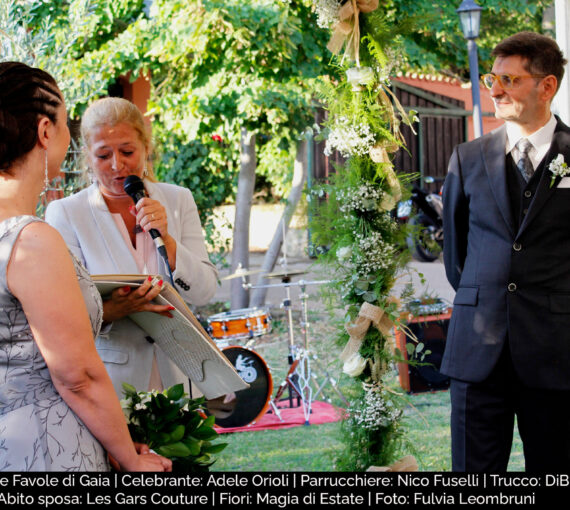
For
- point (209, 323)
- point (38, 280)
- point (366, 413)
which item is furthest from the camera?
point (209, 323)

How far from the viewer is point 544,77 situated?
265 cm

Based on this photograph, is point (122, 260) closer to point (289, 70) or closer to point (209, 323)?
point (209, 323)

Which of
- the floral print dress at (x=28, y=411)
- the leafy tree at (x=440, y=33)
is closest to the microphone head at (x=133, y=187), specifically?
the floral print dress at (x=28, y=411)

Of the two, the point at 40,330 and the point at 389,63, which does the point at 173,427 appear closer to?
the point at 40,330

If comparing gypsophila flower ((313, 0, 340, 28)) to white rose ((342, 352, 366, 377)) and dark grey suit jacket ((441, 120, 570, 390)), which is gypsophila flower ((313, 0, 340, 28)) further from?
white rose ((342, 352, 366, 377))

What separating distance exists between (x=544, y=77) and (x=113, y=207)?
173 centimetres

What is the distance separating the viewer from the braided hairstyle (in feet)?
5.26

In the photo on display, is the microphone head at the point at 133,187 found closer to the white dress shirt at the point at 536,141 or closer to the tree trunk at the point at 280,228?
the white dress shirt at the point at 536,141

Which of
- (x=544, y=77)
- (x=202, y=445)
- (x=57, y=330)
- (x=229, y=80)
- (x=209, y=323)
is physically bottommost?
(x=209, y=323)

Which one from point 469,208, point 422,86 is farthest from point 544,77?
point 422,86

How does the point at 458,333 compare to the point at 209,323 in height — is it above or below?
above

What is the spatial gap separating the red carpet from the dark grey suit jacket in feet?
10.4

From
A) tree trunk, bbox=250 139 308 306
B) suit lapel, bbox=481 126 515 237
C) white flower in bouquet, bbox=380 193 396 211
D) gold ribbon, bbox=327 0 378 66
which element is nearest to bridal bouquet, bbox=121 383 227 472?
suit lapel, bbox=481 126 515 237

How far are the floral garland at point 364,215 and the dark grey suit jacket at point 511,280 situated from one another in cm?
55
